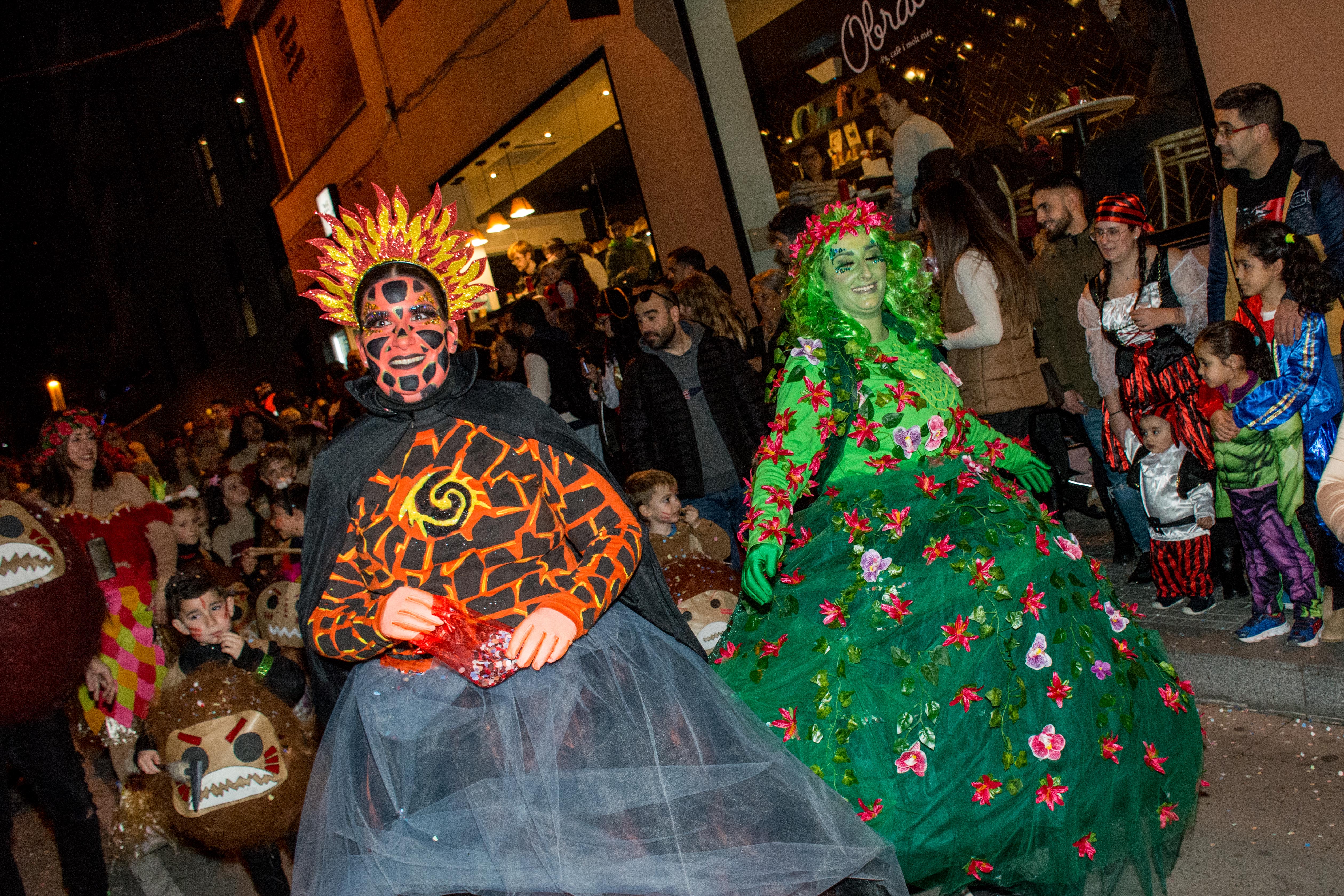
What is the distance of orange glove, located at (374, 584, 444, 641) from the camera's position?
98.6 inches

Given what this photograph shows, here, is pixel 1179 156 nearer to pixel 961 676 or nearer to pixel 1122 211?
pixel 1122 211

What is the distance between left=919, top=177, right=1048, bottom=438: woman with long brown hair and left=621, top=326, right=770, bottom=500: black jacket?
1229 mm

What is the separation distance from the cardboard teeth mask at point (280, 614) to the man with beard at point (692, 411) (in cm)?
209

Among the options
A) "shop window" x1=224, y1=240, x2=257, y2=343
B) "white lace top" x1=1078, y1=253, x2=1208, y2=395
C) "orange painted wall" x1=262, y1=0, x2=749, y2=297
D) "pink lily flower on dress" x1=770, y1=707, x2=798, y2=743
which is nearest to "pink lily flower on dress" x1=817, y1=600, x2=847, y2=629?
"pink lily flower on dress" x1=770, y1=707, x2=798, y2=743

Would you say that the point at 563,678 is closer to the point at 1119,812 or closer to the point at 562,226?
the point at 1119,812

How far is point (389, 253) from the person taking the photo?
117 inches

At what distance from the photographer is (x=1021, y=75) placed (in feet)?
25.2

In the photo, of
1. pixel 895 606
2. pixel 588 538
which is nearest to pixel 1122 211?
pixel 895 606

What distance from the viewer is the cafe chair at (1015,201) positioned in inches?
307

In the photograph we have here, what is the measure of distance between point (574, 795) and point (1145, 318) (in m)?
4.24

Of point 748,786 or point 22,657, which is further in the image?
point 22,657

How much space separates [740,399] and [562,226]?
8.50m

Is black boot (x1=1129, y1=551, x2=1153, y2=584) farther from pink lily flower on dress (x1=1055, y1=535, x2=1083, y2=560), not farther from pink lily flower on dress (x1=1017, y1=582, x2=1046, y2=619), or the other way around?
pink lily flower on dress (x1=1017, y1=582, x2=1046, y2=619)

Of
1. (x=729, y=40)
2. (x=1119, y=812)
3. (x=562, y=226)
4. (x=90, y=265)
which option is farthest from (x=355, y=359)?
(x=90, y=265)
